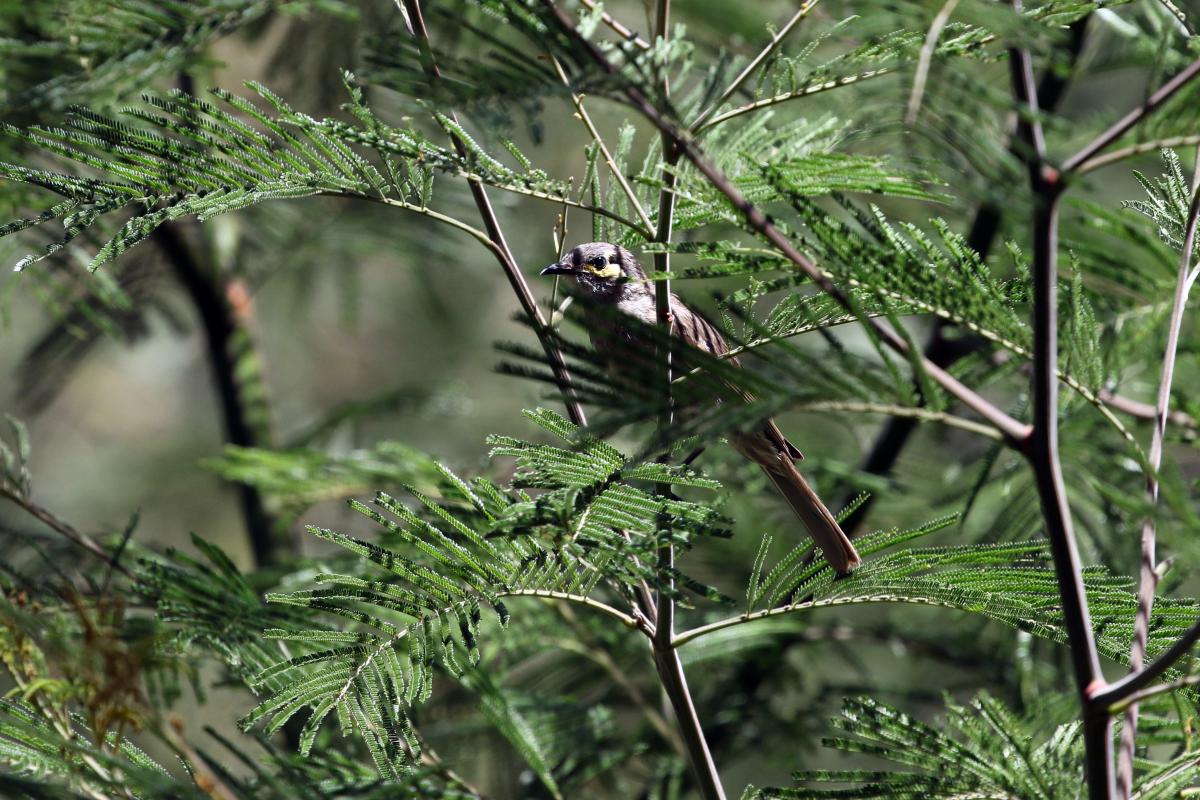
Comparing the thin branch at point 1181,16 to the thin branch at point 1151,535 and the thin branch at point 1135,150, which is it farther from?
the thin branch at point 1135,150

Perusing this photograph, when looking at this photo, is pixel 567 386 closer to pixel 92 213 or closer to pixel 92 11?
pixel 92 213

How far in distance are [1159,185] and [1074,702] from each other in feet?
3.62

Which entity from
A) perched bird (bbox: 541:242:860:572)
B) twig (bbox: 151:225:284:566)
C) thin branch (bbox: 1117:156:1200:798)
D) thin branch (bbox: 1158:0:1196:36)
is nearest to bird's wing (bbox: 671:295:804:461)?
perched bird (bbox: 541:242:860:572)

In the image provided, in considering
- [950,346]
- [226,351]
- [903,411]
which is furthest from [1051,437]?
[226,351]

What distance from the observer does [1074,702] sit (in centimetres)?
218

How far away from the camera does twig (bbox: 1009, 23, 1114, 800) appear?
1.09m

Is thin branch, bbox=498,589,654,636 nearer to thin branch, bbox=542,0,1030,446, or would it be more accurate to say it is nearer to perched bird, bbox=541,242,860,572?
perched bird, bbox=541,242,860,572

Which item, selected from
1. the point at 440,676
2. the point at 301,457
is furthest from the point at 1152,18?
the point at 440,676

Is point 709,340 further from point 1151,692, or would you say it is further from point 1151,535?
point 1151,692

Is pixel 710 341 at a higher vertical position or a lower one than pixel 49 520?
higher

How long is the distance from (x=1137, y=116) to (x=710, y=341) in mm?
1602

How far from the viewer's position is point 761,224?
1.15 meters

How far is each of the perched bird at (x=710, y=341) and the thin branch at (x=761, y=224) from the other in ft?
1.57

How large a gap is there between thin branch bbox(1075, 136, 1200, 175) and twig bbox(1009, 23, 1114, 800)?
36 millimetres
